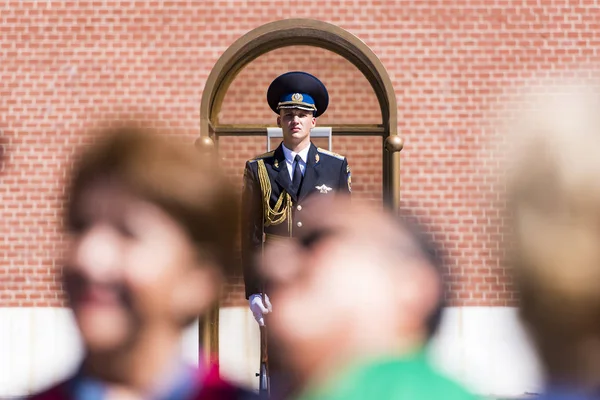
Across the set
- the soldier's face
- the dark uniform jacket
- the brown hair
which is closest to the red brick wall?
the dark uniform jacket

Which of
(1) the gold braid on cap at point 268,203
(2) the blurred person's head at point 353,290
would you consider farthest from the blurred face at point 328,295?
(1) the gold braid on cap at point 268,203

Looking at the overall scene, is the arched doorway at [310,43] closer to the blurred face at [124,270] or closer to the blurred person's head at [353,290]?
the blurred face at [124,270]

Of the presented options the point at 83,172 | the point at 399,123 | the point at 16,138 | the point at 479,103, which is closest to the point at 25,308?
the point at 16,138

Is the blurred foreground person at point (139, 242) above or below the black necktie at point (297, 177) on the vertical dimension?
below

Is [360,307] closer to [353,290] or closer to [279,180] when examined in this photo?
[353,290]

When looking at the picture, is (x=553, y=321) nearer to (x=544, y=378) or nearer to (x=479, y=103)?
(x=544, y=378)

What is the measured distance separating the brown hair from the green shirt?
29 cm

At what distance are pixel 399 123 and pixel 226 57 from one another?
1.67m

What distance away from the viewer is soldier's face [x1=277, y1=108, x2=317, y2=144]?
3.59 metres

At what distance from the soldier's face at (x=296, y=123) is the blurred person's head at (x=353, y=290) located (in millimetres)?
2701

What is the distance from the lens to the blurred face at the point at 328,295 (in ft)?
2.57

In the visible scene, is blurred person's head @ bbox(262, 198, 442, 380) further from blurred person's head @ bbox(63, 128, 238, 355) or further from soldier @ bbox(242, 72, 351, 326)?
soldier @ bbox(242, 72, 351, 326)

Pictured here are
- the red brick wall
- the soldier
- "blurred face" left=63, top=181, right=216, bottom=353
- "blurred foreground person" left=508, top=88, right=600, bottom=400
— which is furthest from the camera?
the red brick wall

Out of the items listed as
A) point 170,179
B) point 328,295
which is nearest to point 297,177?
point 170,179
